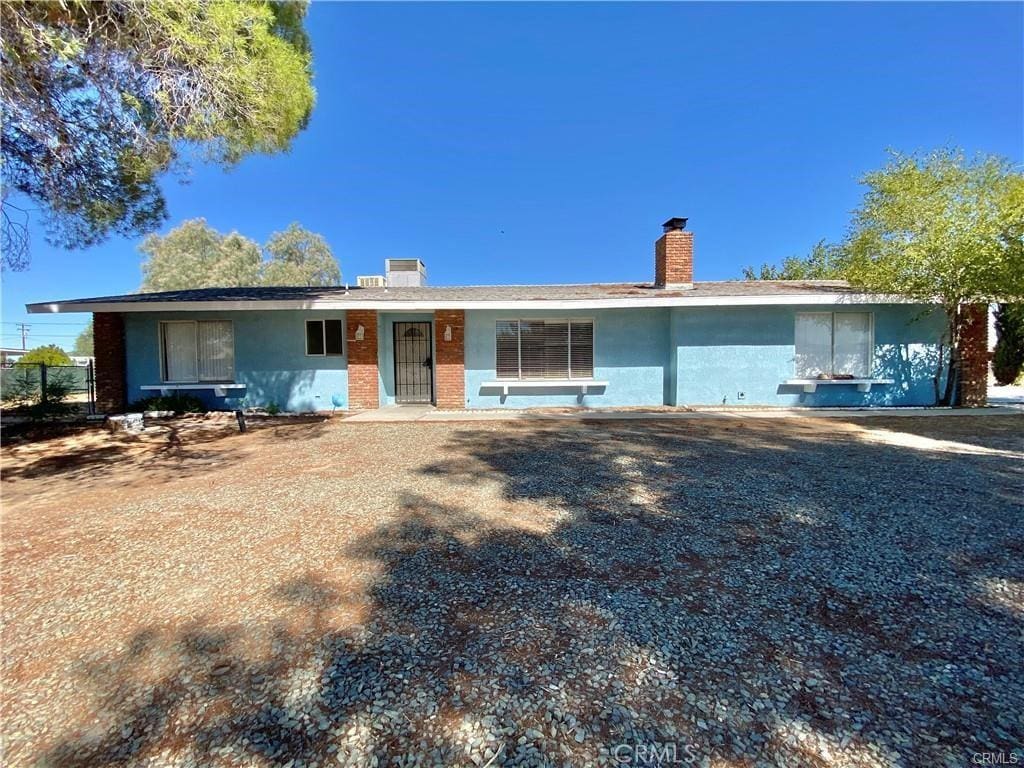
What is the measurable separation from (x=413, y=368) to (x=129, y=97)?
6807mm

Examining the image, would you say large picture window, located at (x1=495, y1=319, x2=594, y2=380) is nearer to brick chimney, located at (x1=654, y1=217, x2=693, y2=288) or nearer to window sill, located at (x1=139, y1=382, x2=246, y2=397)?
brick chimney, located at (x1=654, y1=217, x2=693, y2=288)

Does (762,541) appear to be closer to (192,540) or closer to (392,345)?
(192,540)

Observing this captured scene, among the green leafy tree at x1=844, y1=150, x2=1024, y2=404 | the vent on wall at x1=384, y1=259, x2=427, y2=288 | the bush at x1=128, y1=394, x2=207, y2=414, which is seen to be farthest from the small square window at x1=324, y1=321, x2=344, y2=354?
the green leafy tree at x1=844, y1=150, x2=1024, y2=404

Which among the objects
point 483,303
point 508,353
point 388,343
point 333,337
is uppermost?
point 483,303

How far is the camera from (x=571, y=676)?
199 cm

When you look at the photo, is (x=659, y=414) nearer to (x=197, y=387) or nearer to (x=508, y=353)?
(x=508, y=353)

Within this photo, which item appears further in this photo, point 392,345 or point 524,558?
point 392,345

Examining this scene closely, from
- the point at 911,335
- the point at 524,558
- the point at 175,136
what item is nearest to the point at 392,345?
the point at 175,136

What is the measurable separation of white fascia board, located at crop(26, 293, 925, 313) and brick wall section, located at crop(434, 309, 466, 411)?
381 mm

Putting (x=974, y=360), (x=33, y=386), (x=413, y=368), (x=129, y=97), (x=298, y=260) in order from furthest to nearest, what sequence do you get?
(x=298, y=260) → (x=33, y=386) → (x=413, y=368) → (x=974, y=360) → (x=129, y=97)

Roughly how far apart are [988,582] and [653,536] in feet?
6.08

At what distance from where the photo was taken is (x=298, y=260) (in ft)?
130

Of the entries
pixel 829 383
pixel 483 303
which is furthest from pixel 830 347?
pixel 483 303

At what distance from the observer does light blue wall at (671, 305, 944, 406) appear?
10289 millimetres
